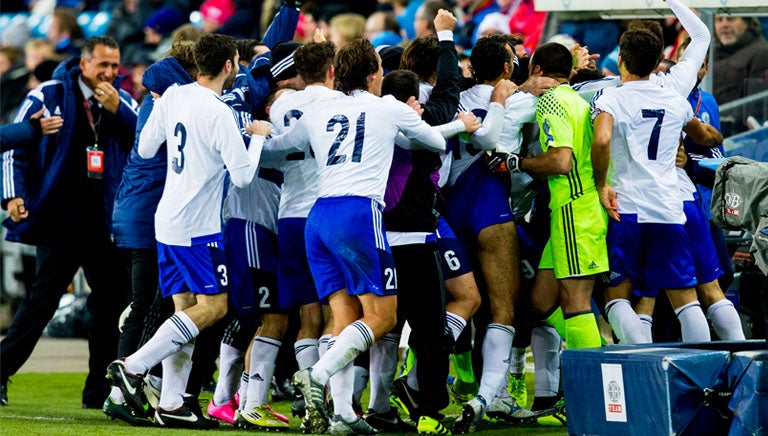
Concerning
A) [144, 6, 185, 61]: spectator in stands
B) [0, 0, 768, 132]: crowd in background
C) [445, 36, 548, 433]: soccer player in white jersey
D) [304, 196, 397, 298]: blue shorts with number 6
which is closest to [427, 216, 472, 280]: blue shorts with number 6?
[445, 36, 548, 433]: soccer player in white jersey

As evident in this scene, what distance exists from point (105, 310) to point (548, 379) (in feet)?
10.3

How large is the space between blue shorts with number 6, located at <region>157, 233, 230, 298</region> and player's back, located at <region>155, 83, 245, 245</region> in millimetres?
49

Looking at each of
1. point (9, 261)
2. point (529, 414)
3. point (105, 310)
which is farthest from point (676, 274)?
point (9, 261)

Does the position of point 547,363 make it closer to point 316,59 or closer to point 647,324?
point 647,324

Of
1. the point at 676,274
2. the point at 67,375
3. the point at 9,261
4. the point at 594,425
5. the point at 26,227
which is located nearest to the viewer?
the point at 594,425

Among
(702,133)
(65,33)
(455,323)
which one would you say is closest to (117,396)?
(455,323)

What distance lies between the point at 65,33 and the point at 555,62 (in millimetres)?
10323

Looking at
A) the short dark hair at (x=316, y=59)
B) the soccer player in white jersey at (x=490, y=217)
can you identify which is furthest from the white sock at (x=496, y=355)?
the short dark hair at (x=316, y=59)

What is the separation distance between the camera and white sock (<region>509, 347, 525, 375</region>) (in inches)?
332

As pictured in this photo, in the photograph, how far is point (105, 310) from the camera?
9.17 meters

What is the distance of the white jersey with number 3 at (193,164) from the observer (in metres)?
7.39

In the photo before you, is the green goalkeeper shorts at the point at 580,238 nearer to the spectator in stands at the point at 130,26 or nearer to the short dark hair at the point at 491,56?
the short dark hair at the point at 491,56

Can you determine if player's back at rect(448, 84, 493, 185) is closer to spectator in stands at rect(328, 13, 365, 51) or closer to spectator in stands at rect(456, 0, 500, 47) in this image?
spectator in stands at rect(328, 13, 365, 51)

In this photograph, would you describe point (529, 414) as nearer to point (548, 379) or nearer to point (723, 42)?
point (548, 379)
